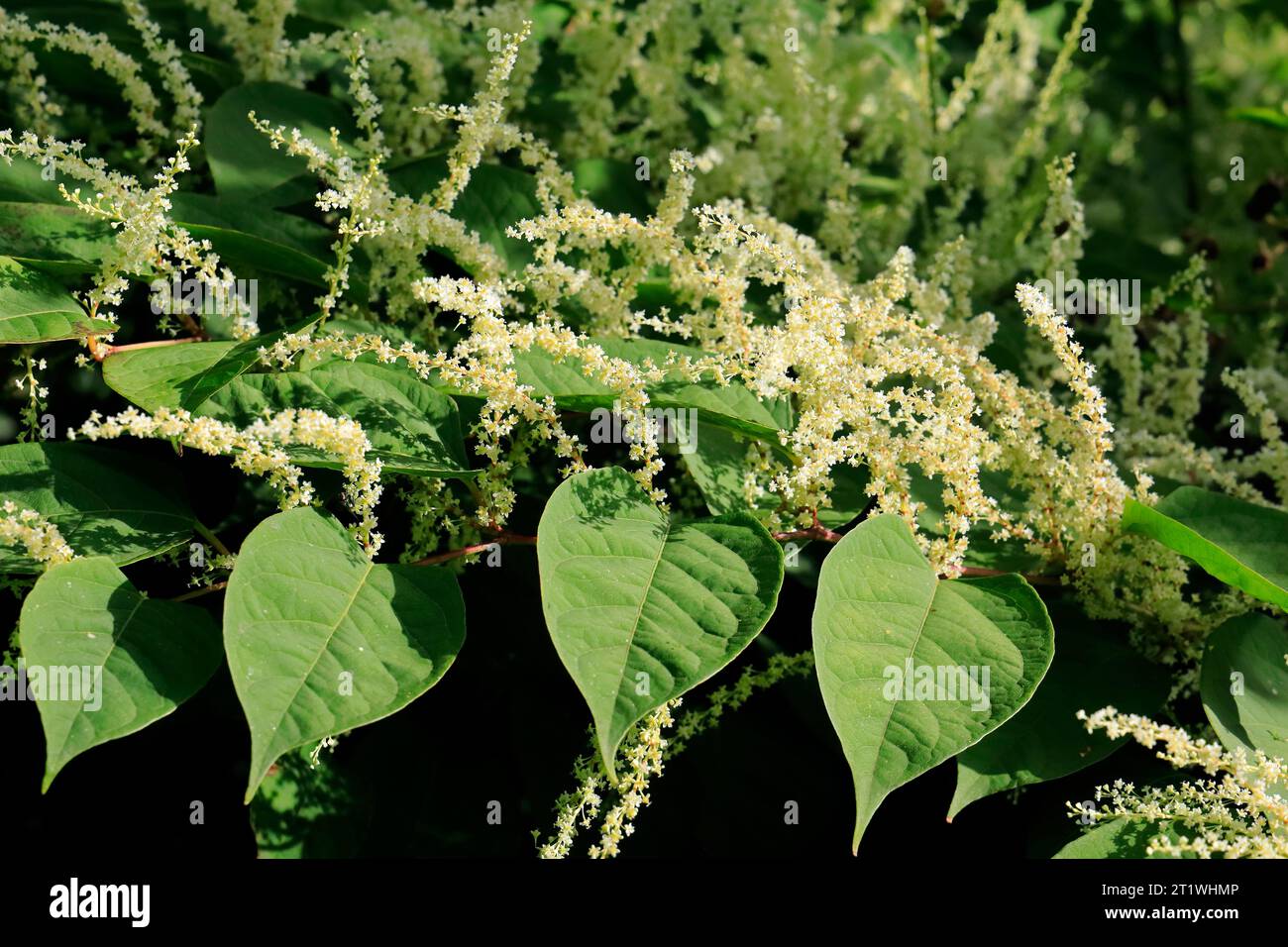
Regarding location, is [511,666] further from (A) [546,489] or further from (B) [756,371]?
(B) [756,371]

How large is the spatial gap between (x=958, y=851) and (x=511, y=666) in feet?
2.28

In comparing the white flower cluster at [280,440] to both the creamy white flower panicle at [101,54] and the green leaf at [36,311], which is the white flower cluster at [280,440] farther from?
the creamy white flower panicle at [101,54]

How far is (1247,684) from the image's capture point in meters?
1.52

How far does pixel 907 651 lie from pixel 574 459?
1.57 feet

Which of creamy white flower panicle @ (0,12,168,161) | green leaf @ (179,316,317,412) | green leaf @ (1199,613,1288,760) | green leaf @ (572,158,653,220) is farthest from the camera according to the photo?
green leaf @ (572,158,653,220)

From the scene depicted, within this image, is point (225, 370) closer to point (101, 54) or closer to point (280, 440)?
point (280, 440)

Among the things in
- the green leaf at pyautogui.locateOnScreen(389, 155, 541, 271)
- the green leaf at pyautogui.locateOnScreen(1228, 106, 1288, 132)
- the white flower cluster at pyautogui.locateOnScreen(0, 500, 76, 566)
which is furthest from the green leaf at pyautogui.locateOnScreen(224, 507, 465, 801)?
the green leaf at pyautogui.locateOnScreen(1228, 106, 1288, 132)

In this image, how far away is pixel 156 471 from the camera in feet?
5.06

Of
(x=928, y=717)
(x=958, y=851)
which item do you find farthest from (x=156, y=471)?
(x=958, y=851)

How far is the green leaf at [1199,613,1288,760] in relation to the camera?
1479mm

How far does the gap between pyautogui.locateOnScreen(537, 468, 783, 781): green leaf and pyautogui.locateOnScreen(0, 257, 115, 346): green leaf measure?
0.64m

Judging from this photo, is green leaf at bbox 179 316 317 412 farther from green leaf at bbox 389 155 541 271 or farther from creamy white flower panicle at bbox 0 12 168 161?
creamy white flower panicle at bbox 0 12 168 161

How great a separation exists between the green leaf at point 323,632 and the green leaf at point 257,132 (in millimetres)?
710

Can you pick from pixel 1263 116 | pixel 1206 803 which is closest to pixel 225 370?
pixel 1206 803
